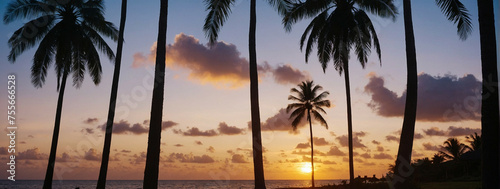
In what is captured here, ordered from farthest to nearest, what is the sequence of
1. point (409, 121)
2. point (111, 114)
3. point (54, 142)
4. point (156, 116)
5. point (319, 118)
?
point (319, 118), point (54, 142), point (111, 114), point (409, 121), point (156, 116)

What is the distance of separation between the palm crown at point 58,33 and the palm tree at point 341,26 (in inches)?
413

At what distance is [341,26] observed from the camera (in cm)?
2200

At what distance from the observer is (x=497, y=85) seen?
387 inches

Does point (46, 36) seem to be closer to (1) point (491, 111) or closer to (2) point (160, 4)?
(2) point (160, 4)

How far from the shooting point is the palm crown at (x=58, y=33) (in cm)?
2120

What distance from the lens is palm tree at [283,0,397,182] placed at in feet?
72.1

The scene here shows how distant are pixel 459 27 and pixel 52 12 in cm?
1953

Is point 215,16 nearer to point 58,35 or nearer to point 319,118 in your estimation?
point 58,35

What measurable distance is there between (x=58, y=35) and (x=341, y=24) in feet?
48.6

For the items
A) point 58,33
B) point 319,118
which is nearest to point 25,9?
point 58,33

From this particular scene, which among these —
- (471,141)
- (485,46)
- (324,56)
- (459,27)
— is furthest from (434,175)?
(485,46)

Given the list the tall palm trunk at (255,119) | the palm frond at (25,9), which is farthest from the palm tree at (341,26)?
the palm frond at (25,9)

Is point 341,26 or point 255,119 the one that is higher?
point 341,26

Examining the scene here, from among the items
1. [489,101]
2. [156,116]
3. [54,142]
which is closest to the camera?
[489,101]
